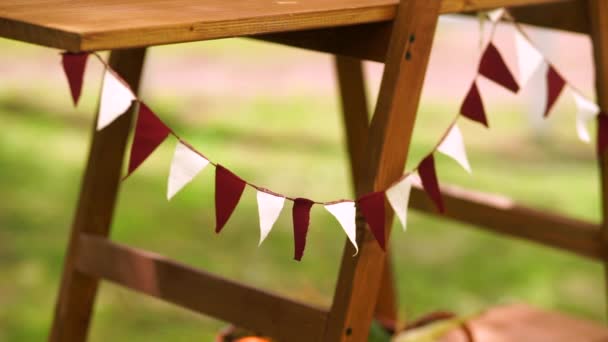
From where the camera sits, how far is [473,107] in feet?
4.63

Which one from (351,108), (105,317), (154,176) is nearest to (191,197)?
(154,176)

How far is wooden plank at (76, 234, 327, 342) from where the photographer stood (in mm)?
1351

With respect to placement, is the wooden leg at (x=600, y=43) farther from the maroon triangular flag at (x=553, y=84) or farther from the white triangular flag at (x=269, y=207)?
Answer: the white triangular flag at (x=269, y=207)

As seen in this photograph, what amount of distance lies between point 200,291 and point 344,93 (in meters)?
0.71

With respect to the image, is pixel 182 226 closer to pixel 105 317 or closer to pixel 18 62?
pixel 105 317

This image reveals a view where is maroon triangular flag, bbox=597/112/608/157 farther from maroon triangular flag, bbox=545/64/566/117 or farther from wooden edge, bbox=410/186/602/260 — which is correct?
wooden edge, bbox=410/186/602/260

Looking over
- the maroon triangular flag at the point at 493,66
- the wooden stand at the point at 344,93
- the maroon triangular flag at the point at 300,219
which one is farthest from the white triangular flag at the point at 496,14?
the maroon triangular flag at the point at 300,219

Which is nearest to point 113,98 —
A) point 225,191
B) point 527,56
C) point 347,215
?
point 225,191

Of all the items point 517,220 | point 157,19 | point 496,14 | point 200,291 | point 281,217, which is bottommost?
point 281,217

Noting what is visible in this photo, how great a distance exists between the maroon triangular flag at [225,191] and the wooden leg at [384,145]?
174 millimetres

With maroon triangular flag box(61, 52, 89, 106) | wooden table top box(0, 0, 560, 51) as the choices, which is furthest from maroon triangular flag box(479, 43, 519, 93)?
maroon triangular flag box(61, 52, 89, 106)

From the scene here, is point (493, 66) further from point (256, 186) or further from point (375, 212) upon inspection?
point (256, 186)

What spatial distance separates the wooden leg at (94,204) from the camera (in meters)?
1.66

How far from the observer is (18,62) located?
5.75 metres
